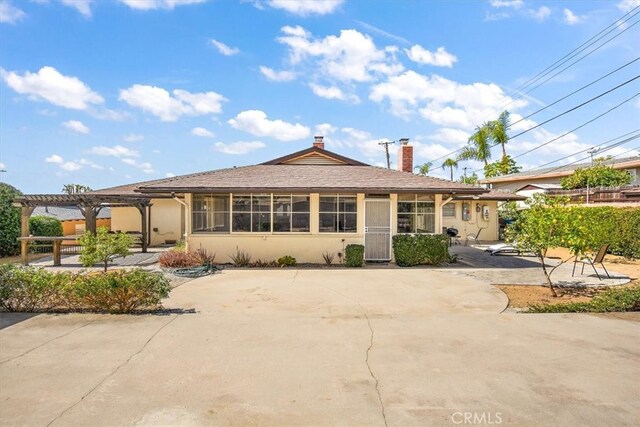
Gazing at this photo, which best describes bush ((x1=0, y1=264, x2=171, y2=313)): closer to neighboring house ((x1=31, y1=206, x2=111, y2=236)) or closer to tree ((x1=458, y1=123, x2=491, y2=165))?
neighboring house ((x1=31, y1=206, x2=111, y2=236))

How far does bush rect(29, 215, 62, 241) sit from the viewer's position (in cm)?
1770

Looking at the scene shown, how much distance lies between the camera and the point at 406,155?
1850cm

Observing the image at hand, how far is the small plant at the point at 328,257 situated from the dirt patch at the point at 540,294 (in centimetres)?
553

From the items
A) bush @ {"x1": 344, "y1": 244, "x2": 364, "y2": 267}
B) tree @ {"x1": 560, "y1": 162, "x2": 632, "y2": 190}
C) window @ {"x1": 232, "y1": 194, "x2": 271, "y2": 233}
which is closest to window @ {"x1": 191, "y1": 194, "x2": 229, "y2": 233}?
window @ {"x1": 232, "y1": 194, "x2": 271, "y2": 233}

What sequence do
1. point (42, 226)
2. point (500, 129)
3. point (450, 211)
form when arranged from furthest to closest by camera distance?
point (500, 129) < point (450, 211) < point (42, 226)

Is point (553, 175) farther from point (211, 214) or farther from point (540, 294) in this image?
point (211, 214)

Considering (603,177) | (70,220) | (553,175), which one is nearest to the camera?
(603,177)

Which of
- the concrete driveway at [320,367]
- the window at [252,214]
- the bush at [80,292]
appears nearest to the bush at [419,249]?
the window at [252,214]

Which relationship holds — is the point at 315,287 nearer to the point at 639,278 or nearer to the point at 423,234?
the point at 423,234

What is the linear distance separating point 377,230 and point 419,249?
161cm

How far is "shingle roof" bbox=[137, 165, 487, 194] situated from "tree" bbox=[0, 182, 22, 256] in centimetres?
685

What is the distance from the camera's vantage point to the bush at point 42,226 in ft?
58.1

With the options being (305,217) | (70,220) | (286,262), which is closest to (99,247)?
(286,262)

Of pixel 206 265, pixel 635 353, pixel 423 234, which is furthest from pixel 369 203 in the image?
pixel 635 353
